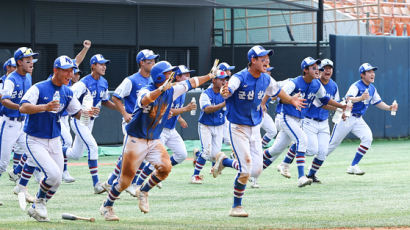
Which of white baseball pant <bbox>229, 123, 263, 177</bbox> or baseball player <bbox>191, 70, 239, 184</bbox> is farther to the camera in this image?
baseball player <bbox>191, 70, 239, 184</bbox>

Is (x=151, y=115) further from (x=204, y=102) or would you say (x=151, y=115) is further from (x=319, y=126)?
(x=319, y=126)

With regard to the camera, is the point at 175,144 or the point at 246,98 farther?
the point at 175,144

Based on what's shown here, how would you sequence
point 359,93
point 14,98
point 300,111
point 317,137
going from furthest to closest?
1. point 359,93
2. point 317,137
3. point 300,111
4. point 14,98

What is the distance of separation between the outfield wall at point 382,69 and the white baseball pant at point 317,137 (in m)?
10.6

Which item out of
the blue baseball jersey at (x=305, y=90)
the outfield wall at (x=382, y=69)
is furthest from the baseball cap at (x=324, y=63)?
the outfield wall at (x=382, y=69)

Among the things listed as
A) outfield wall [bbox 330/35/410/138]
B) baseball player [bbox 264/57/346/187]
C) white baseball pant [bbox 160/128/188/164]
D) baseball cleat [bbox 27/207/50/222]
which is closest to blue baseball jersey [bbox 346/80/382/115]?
baseball player [bbox 264/57/346/187]

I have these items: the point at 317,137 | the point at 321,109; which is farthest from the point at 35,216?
the point at 321,109

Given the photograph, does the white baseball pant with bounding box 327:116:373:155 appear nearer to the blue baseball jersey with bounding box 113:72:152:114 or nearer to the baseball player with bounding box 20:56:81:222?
the blue baseball jersey with bounding box 113:72:152:114

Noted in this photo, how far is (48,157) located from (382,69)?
1797cm

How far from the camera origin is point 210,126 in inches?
597

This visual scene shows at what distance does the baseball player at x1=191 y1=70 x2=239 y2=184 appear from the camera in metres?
14.8

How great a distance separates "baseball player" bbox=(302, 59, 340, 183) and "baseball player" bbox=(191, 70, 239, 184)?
1.66 m

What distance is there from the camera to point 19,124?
1280 cm

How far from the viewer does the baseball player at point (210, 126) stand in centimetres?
1482
